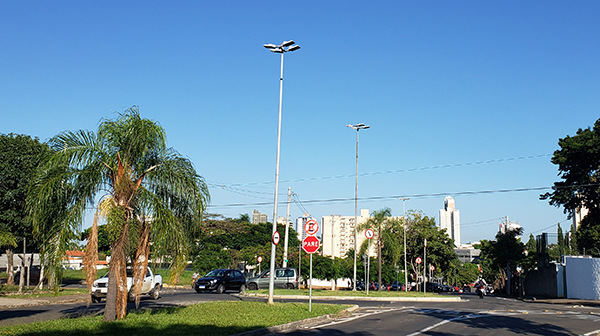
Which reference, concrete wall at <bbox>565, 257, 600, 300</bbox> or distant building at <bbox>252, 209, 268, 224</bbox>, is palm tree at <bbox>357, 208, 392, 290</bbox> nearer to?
concrete wall at <bbox>565, 257, 600, 300</bbox>

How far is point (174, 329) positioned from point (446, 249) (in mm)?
54769

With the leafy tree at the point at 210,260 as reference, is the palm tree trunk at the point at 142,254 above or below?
above

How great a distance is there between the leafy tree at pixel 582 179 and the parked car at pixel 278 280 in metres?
23.1

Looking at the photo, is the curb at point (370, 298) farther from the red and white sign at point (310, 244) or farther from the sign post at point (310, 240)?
the red and white sign at point (310, 244)

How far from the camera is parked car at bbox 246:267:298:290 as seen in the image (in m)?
37.1

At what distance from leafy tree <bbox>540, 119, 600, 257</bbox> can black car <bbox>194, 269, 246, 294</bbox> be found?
89.3 feet

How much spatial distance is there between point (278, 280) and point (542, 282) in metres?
27.7

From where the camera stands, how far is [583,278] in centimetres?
4219

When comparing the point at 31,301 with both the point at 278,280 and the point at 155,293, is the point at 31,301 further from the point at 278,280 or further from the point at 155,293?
the point at 278,280

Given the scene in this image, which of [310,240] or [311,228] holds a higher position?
[311,228]

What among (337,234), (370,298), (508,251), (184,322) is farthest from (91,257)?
(337,234)

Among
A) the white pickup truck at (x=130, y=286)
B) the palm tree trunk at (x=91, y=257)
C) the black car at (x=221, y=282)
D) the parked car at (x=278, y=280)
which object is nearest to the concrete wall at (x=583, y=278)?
the parked car at (x=278, y=280)

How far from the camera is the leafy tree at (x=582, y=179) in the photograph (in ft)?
140

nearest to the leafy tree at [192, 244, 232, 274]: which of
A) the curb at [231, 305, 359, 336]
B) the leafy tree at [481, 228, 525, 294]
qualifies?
the leafy tree at [481, 228, 525, 294]
